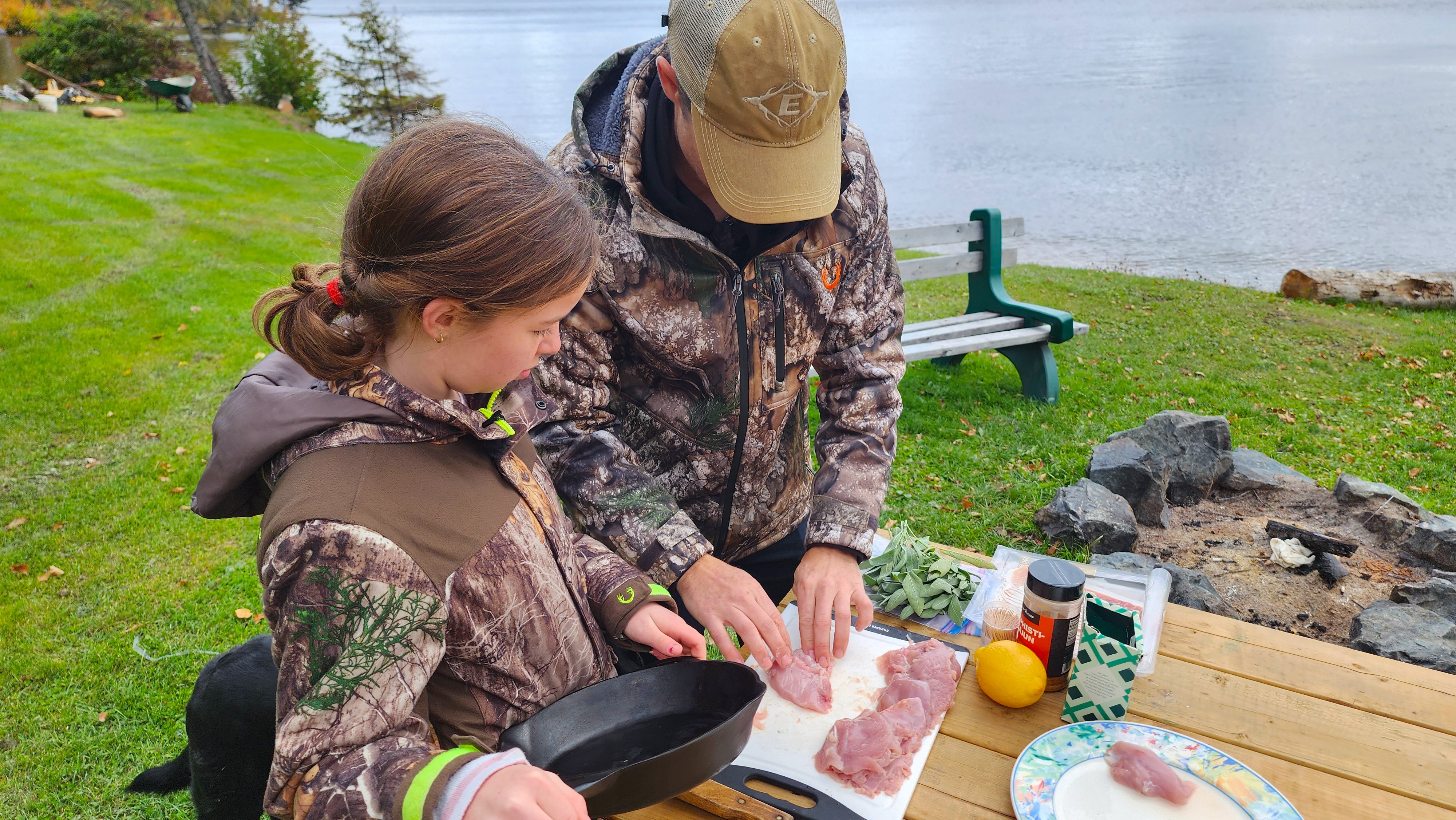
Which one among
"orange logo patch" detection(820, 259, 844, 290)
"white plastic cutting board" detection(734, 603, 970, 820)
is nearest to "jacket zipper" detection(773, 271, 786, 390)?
"orange logo patch" detection(820, 259, 844, 290)

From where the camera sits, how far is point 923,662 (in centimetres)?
172

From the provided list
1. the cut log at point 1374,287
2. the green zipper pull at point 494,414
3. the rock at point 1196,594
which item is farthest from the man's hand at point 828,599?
the cut log at point 1374,287

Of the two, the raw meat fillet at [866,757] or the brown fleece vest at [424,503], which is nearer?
the brown fleece vest at [424,503]

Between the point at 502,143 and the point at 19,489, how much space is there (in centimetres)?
507

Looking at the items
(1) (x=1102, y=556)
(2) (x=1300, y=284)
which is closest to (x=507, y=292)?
(1) (x=1102, y=556)

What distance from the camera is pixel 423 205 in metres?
1.27

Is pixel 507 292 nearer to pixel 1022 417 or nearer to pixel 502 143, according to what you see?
pixel 502 143

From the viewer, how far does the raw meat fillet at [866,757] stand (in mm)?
1478

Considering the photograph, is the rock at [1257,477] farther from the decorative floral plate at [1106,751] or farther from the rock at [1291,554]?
the decorative floral plate at [1106,751]

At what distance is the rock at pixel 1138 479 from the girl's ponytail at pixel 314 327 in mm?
3727

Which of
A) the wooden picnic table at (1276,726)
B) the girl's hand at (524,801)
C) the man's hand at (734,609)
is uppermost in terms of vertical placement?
the girl's hand at (524,801)

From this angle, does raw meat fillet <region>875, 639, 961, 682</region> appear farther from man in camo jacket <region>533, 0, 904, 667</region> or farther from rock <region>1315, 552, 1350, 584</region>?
rock <region>1315, 552, 1350, 584</region>

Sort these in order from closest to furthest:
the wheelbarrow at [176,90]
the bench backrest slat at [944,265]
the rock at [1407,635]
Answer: the rock at [1407,635] → the bench backrest slat at [944,265] → the wheelbarrow at [176,90]

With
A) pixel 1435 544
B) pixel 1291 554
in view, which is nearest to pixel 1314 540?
pixel 1291 554
